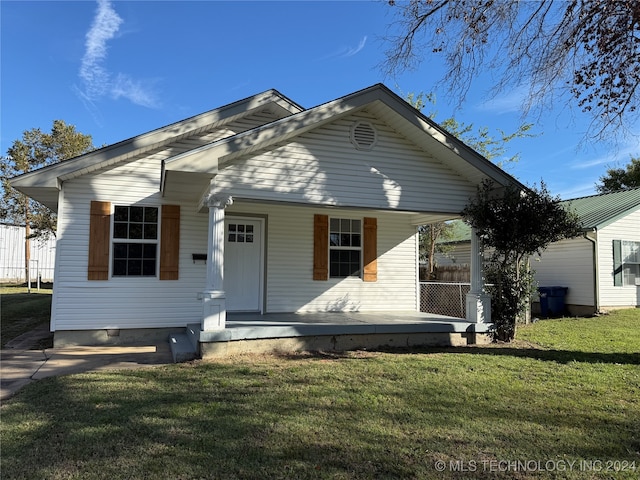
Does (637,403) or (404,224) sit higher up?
(404,224)

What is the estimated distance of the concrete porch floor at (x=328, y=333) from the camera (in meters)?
6.68

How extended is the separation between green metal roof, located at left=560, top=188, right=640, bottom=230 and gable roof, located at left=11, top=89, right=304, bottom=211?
9163 millimetres

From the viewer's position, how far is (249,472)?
2984 mm

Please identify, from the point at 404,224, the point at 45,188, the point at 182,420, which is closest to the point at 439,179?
the point at 404,224

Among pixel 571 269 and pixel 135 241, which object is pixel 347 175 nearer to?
pixel 135 241

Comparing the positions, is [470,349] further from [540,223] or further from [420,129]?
[420,129]

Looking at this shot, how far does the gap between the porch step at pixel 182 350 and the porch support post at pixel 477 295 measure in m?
5.24

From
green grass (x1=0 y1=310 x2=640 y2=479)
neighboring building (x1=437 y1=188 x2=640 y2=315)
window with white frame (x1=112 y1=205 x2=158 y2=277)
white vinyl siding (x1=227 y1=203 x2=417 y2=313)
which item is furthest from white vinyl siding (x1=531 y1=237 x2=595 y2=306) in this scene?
window with white frame (x1=112 y1=205 x2=158 y2=277)

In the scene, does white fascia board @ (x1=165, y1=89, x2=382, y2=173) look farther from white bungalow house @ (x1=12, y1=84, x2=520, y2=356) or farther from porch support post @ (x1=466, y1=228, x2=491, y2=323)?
porch support post @ (x1=466, y1=228, x2=491, y2=323)

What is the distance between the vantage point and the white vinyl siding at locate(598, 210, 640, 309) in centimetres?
1325

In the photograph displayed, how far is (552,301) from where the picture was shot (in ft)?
44.4

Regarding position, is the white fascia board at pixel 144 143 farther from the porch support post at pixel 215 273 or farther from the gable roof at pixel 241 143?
the porch support post at pixel 215 273

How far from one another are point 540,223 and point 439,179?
1.96m

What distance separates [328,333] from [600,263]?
10.5m
